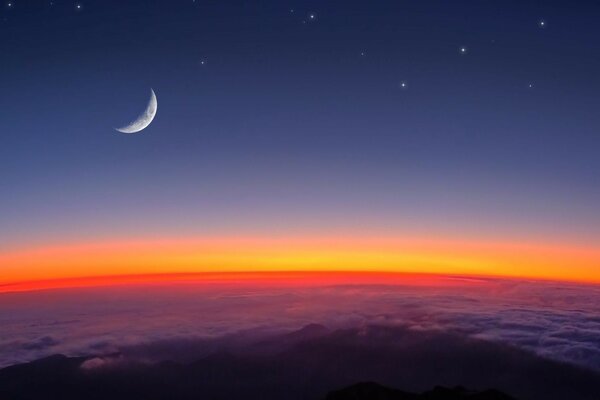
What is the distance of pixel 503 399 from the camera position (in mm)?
120125

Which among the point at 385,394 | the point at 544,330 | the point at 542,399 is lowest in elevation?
the point at 542,399

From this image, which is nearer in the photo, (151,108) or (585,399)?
(151,108)

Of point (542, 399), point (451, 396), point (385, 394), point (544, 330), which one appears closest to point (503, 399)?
point (451, 396)

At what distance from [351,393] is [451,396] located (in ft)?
109

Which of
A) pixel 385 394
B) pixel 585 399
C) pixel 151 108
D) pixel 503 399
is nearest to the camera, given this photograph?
pixel 151 108

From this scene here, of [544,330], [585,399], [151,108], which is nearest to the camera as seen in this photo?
[151,108]

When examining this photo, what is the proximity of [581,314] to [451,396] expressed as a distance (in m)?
120

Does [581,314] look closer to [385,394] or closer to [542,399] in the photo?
[542,399]

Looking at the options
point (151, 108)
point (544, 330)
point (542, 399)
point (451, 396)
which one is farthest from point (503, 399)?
point (151, 108)

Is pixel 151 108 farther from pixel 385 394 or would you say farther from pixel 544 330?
pixel 544 330

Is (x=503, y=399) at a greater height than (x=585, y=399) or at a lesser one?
greater

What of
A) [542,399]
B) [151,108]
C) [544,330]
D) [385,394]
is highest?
Result: [151,108]

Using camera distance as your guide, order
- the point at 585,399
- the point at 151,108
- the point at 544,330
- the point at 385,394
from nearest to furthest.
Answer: the point at 151,108
the point at 385,394
the point at 544,330
the point at 585,399

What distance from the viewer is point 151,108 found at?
3753cm
